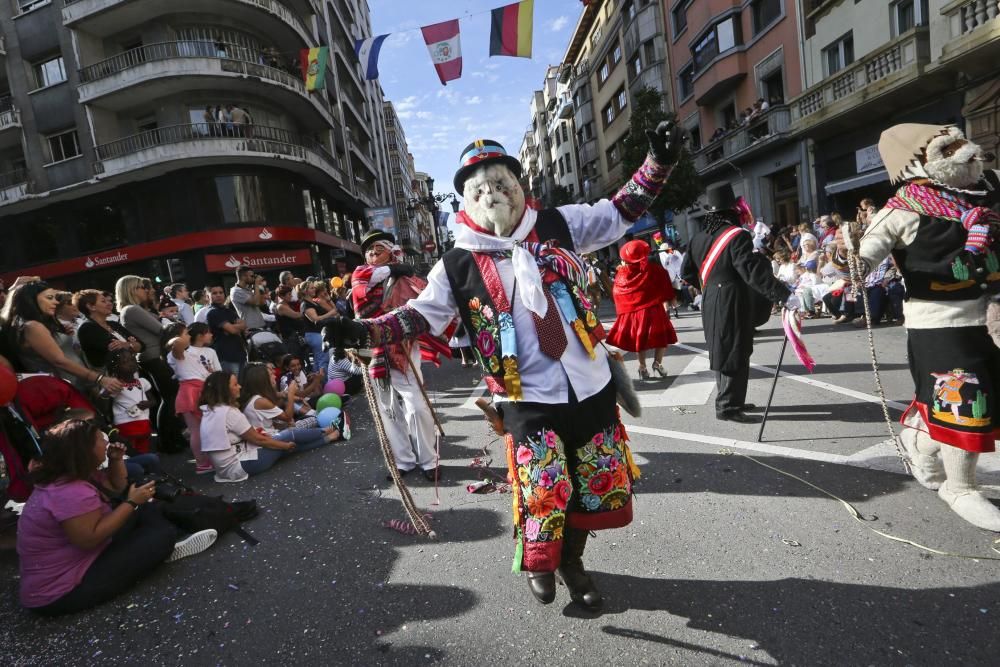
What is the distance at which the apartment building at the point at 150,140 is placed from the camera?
736 inches

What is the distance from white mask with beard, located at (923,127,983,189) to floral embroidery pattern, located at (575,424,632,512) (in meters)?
2.19

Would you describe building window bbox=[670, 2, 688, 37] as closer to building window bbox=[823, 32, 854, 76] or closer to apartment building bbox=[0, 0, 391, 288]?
building window bbox=[823, 32, 854, 76]

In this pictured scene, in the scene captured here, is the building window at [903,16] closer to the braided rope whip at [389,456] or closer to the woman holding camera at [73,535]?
the braided rope whip at [389,456]

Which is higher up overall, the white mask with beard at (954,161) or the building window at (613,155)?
the building window at (613,155)

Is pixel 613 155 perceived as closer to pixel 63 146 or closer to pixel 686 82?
pixel 686 82

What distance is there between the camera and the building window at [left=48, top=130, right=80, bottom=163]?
20406 millimetres

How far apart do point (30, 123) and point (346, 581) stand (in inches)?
1044

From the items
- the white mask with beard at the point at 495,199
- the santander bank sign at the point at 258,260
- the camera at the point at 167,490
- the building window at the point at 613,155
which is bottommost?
the camera at the point at 167,490

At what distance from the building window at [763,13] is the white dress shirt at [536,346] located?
20279 mm

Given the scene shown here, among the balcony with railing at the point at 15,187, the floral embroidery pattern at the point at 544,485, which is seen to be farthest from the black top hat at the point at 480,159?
the balcony with railing at the point at 15,187

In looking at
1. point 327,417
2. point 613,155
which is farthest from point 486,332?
point 613,155

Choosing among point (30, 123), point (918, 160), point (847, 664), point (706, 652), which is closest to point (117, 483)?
point (706, 652)

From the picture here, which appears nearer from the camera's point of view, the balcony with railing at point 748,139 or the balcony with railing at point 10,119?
the balcony with railing at point 748,139

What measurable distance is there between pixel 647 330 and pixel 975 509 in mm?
3733
